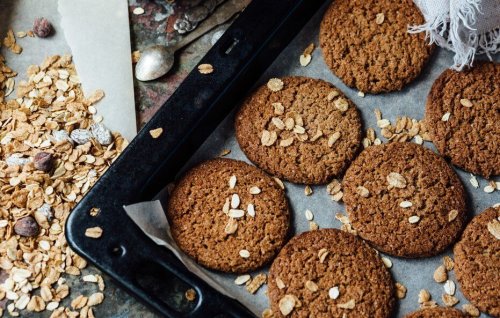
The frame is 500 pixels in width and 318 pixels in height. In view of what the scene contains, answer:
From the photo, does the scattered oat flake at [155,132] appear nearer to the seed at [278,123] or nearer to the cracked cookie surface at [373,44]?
the seed at [278,123]

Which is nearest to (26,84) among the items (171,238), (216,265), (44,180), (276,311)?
(44,180)

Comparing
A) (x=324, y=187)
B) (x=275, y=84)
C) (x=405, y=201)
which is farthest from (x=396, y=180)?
(x=275, y=84)

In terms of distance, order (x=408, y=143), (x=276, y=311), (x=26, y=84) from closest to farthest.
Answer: (x=276, y=311) → (x=408, y=143) → (x=26, y=84)

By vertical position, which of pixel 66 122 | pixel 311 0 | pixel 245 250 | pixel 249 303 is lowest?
pixel 249 303

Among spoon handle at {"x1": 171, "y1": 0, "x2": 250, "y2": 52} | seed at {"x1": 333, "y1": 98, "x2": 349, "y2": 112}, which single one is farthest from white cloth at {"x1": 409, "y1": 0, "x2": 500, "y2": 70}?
spoon handle at {"x1": 171, "y1": 0, "x2": 250, "y2": 52}

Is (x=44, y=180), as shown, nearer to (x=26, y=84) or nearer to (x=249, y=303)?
(x=26, y=84)

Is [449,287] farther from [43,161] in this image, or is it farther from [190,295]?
[43,161]

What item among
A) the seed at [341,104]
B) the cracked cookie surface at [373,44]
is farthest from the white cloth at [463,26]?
the seed at [341,104]
